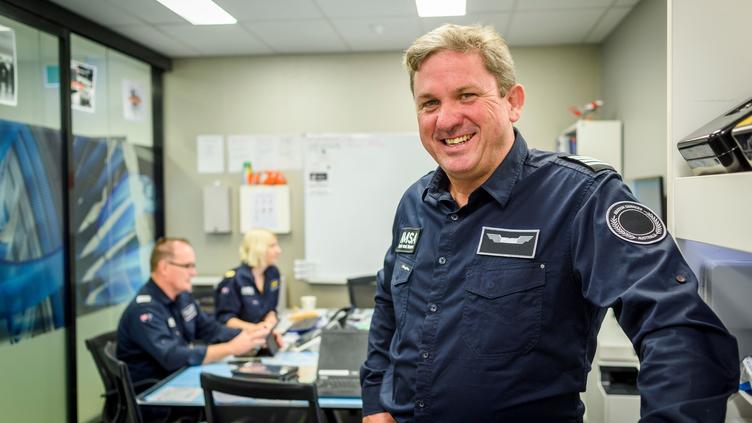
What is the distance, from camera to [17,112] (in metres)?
3.14

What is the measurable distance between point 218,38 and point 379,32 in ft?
3.95

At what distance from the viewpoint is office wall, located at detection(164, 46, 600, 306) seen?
4.59m

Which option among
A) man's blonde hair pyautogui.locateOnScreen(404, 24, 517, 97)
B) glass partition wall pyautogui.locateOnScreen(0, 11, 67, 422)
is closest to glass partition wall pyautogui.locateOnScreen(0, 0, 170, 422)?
glass partition wall pyautogui.locateOnScreen(0, 11, 67, 422)

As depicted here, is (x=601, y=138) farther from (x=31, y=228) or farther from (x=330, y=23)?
(x=31, y=228)

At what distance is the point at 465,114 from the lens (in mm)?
1191

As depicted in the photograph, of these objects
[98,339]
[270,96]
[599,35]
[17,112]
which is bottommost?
[98,339]

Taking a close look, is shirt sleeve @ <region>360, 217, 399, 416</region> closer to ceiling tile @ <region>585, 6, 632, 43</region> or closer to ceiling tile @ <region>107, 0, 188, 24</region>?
ceiling tile @ <region>107, 0, 188, 24</region>

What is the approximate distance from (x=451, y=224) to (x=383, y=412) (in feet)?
1.65

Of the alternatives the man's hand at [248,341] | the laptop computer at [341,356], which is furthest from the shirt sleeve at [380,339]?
the man's hand at [248,341]

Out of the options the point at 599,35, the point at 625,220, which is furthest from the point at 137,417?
the point at 599,35

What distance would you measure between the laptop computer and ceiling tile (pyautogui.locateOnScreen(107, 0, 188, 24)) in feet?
7.68

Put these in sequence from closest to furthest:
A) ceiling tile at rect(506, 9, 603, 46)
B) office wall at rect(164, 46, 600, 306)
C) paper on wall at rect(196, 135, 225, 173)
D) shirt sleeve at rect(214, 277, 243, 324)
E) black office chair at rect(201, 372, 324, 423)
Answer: black office chair at rect(201, 372, 324, 423) < shirt sleeve at rect(214, 277, 243, 324) < ceiling tile at rect(506, 9, 603, 46) < office wall at rect(164, 46, 600, 306) < paper on wall at rect(196, 135, 225, 173)

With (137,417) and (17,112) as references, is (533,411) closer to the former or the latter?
(137,417)

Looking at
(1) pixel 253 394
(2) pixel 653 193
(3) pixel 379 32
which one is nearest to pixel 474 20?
(3) pixel 379 32
